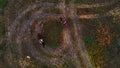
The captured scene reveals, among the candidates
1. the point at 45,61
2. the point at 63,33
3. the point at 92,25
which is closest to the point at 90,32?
the point at 92,25

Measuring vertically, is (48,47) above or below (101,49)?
above

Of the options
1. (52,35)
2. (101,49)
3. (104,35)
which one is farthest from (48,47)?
(104,35)

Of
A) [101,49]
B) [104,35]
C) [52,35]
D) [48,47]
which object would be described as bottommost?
[101,49]

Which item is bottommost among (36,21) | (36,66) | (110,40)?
(36,66)

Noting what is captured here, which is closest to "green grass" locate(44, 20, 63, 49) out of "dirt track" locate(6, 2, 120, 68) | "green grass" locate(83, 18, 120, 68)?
"dirt track" locate(6, 2, 120, 68)

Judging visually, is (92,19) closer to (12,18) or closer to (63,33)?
(63,33)

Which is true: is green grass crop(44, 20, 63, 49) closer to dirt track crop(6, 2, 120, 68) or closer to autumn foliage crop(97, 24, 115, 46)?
dirt track crop(6, 2, 120, 68)

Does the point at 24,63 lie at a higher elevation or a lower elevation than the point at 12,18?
lower

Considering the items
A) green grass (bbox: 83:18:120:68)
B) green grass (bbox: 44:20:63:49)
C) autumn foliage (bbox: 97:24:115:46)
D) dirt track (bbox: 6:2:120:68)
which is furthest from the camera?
green grass (bbox: 44:20:63:49)

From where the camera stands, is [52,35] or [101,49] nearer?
[101,49]

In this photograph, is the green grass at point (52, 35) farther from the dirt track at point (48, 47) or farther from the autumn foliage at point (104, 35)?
the autumn foliage at point (104, 35)

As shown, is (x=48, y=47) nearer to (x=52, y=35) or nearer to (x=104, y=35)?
(x=52, y=35)
